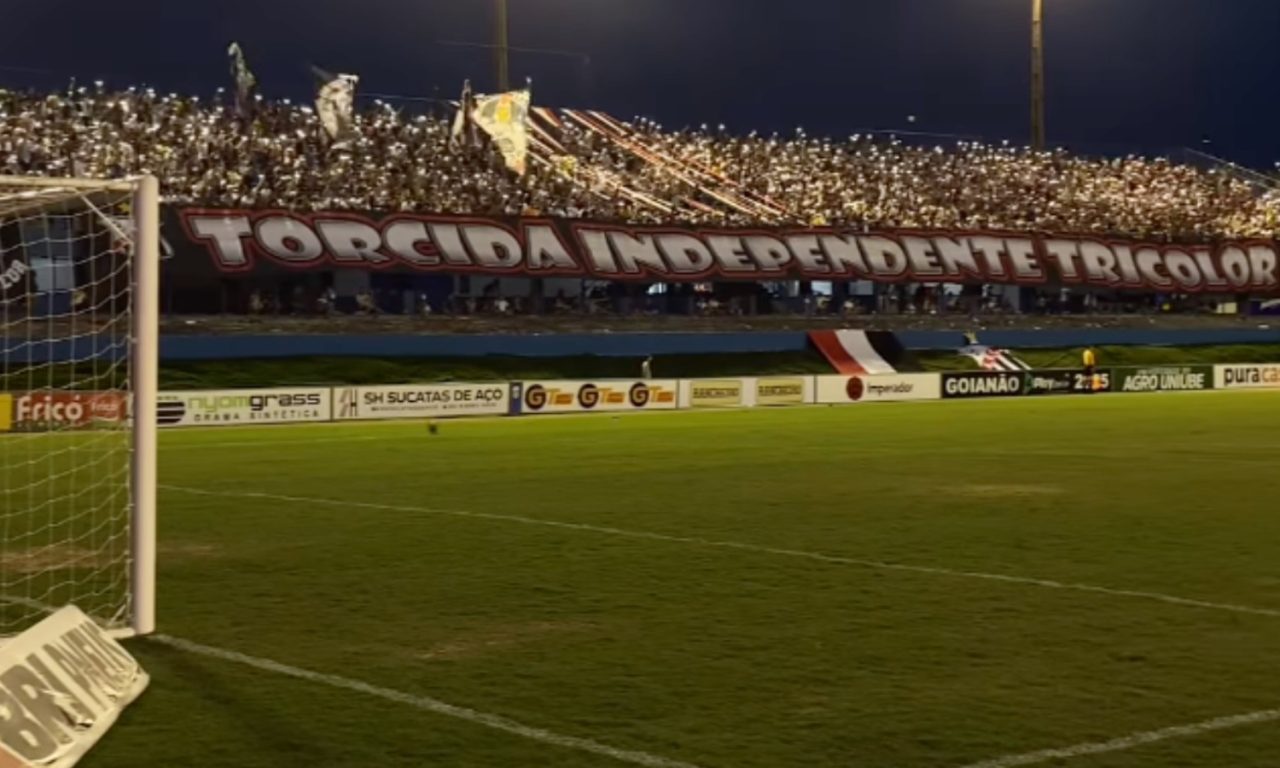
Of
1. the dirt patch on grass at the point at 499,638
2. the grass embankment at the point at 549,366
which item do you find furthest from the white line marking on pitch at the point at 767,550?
the grass embankment at the point at 549,366

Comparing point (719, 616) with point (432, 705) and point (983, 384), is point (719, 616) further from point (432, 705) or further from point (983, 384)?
point (983, 384)

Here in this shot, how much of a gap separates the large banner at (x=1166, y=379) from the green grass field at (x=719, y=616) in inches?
1065

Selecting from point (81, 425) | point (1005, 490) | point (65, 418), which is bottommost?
point (1005, 490)

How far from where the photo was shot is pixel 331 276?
43.1 m

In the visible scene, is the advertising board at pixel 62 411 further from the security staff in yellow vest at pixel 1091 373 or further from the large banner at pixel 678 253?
the security staff in yellow vest at pixel 1091 373

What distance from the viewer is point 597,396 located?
1497 inches

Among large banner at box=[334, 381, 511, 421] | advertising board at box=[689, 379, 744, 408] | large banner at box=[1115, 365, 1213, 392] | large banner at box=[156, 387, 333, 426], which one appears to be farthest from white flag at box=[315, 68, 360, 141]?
large banner at box=[1115, 365, 1213, 392]

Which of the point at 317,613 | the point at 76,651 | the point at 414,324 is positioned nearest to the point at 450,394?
the point at 414,324

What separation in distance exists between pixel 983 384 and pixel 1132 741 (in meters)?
39.7

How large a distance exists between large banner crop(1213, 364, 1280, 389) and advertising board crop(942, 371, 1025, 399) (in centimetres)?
745

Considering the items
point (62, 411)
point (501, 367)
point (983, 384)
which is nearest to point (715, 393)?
point (501, 367)

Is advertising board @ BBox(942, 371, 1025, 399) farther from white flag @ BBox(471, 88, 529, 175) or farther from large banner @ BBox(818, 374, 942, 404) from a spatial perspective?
white flag @ BBox(471, 88, 529, 175)

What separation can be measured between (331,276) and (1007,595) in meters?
34.2

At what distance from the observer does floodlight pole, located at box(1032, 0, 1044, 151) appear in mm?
55906
